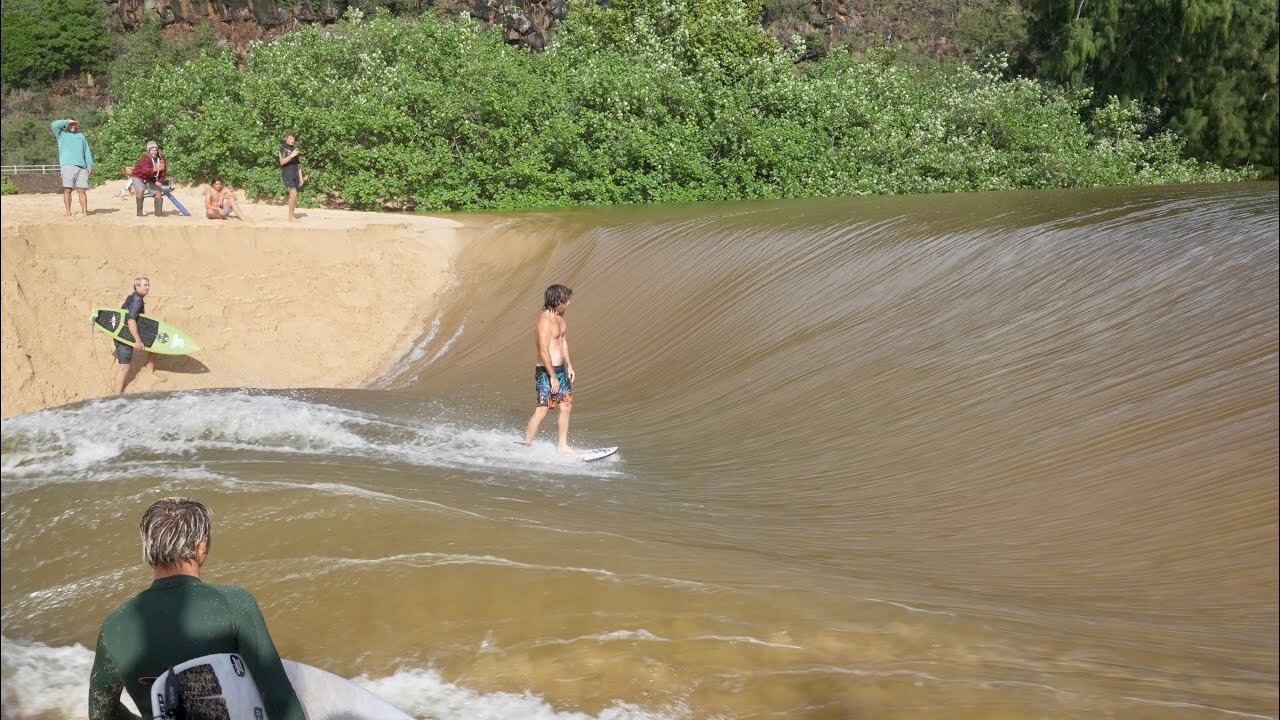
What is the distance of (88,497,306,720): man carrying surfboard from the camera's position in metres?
2.79

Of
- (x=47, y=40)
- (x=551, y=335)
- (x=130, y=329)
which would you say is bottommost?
(x=130, y=329)

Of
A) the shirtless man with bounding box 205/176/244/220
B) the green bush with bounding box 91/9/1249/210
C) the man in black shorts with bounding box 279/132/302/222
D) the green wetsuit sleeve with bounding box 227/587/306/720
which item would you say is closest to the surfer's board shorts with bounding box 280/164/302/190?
the man in black shorts with bounding box 279/132/302/222

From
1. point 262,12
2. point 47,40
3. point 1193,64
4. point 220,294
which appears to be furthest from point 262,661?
point 47,40

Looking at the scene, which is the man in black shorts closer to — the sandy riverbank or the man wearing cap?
the sandy riverbank

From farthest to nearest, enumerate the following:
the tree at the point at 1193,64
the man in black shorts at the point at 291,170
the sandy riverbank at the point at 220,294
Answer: the tree at the point at 1193,64 → the man in black shorts at the point at 291,170 → the sandy riverbank at the point at 220,294

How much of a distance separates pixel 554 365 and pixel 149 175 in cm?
1066

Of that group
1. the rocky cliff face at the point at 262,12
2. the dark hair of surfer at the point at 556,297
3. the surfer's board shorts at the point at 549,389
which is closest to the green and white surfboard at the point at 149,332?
the surfer's board shorts at the point at 549,389

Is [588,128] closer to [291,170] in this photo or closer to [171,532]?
[291,170]

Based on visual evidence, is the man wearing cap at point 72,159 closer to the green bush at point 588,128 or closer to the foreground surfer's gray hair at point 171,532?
the green bush at point 588,128

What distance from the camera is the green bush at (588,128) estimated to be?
21.0 metres

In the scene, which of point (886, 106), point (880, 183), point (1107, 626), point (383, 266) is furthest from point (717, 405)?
point (886, 106)

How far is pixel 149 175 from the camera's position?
16.8m

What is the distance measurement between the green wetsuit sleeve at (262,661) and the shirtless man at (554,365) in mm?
5870

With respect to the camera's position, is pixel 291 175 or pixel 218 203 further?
pixel 291 175
